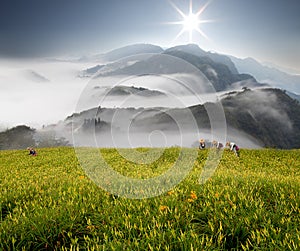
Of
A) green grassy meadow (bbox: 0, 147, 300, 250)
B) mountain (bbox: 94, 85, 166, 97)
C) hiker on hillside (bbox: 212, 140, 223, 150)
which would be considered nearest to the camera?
green grassy meadow (bbox: 0, 147, 300, 250)

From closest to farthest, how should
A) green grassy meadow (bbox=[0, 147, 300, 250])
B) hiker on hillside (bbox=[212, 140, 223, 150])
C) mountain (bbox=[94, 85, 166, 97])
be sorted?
1. green grassy meadow (bbox=[0, 147, 300, 250])
2. mountain (bbox=[94, 85, 166, 97])
3. hiker on hillside (bbox=[212, 140, 223, 150])

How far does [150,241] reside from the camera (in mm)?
3750

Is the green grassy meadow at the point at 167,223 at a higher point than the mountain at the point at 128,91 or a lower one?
lower

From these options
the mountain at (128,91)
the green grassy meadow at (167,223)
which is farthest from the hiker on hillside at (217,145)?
the green grassy meadow at (167,223)

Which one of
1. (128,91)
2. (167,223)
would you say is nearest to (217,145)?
(128,91)

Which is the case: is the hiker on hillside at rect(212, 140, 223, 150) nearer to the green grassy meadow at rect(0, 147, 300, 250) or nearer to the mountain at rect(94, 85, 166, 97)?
the mountain at rect(94, 85, 166, 97)

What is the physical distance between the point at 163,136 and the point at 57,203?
702 centimetres

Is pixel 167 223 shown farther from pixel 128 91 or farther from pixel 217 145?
pixel 217 145

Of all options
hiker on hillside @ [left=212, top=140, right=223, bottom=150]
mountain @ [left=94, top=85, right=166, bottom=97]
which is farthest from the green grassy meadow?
hiker on hillside @ [left=212, top=140, right=223, bottom=150]

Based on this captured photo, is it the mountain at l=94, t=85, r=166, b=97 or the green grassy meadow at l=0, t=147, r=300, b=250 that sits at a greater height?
the mountain at l=94, t=85, r=166, b=97

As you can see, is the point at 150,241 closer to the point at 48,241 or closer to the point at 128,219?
the point at 128,219

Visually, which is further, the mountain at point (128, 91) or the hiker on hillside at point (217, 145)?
the hiker on hillside at point (217, 145)

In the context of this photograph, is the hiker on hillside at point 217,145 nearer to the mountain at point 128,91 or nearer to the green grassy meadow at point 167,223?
the mountain at point 128,91

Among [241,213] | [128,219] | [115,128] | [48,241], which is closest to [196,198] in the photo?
[241,213]
